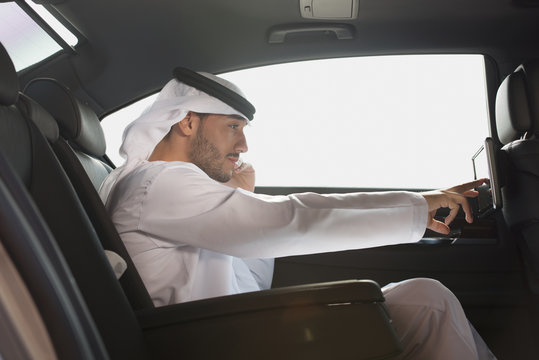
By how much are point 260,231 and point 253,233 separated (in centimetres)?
2

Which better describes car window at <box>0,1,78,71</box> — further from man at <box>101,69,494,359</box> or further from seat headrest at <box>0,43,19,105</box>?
seat headrest at <box>0,43,19,105</box>

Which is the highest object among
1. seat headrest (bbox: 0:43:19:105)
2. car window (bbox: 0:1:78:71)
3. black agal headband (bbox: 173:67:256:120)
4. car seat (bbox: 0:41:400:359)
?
car window (bbox: 0:1:78:71)

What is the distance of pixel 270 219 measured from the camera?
1.34m

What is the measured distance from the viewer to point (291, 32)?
230 centimetres

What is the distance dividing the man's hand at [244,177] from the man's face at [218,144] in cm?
23

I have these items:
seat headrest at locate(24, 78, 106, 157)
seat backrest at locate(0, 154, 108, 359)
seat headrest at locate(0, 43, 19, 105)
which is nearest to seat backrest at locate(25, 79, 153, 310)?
seat headrest at locate(24, 78, 106, 157)

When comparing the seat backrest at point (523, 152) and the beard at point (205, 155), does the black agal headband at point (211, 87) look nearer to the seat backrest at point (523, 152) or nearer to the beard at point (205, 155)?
the beard at point (205, 155)

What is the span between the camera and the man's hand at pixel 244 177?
→ 7.27 ft

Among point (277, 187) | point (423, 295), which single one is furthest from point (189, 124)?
point (423, 295)

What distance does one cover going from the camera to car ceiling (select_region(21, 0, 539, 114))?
7.00 feet

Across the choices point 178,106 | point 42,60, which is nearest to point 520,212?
point 178,106

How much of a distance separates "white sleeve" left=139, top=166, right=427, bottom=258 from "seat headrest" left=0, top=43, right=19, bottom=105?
46 cm

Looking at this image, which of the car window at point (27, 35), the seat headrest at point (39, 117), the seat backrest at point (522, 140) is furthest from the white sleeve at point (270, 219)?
the car window at point (27, 35)

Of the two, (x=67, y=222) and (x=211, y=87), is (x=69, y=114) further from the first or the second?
(x=67, y=222)
